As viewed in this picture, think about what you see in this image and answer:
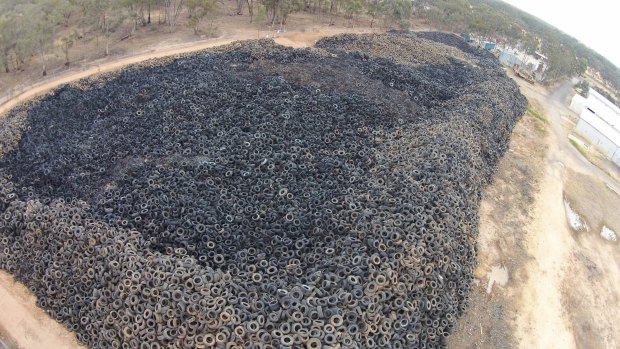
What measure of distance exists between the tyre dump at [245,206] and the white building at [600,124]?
17.7m

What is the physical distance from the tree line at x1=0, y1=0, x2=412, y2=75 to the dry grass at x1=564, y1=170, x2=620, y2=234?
110ft

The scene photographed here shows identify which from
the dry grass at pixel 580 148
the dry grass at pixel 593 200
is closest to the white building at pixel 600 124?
the dry grass at pixel 580 148

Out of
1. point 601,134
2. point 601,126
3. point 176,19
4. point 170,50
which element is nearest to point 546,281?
point 601,134

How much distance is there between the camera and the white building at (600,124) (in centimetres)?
4075

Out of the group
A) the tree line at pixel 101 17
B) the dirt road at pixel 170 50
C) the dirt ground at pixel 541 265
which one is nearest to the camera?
the dirt ground at pixel 541 265

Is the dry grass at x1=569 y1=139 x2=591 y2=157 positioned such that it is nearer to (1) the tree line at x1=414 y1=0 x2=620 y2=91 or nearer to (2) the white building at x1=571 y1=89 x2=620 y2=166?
(2) the white building at x1=571 y1=89 x2=620 y2=166

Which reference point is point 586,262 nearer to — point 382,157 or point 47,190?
point 382,157

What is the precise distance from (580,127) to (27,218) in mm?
48866

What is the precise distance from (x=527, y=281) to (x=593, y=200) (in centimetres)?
1383

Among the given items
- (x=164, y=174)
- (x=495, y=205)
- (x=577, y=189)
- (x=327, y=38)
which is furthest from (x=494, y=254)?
(x=327, y=38)

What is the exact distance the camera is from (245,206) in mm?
18812

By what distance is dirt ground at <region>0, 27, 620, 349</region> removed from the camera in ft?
54.2

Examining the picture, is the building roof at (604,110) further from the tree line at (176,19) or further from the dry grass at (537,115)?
the dry grass at (537,115)

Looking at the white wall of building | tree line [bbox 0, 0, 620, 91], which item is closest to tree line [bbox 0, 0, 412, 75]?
tree line [bbox 0, 0, 620, 91]
